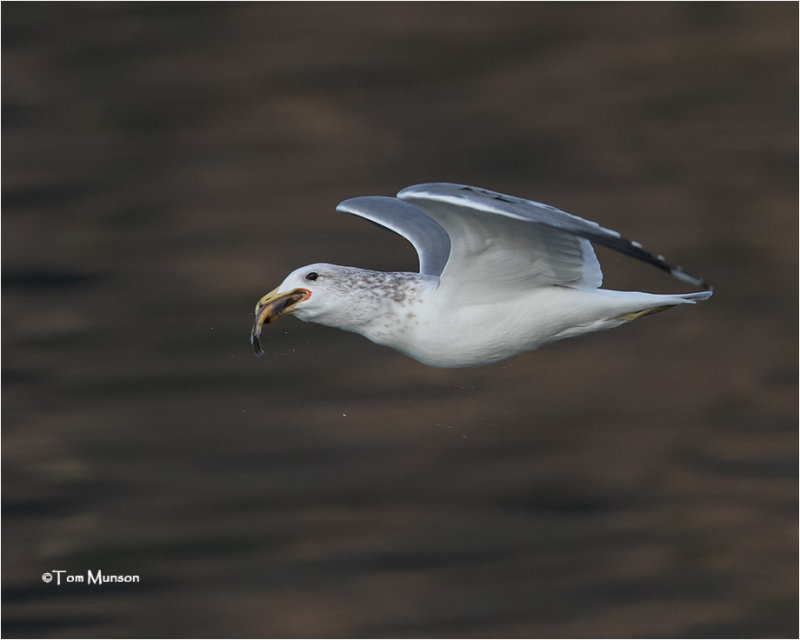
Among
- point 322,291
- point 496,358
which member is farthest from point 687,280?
point 322,291

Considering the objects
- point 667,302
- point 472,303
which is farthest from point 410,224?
point 667,302

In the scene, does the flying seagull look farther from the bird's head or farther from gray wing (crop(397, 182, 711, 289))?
gray wing (crop(397, 182, 711, 289))

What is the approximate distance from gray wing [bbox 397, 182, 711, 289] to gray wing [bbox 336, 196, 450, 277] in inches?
32.0

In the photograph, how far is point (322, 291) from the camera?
3.33m

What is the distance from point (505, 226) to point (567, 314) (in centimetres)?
37

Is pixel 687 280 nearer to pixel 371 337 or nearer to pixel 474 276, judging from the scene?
pixel 474 276

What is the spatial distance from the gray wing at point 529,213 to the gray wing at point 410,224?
2.67 feet

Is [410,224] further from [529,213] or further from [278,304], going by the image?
[529,213]

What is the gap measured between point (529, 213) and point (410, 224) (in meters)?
1.12

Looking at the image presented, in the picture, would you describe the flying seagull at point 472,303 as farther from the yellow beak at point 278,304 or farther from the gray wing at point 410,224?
the gray wing at point 410,224

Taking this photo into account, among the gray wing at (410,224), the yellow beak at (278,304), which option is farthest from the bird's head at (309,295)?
the gray wing at (410,224)

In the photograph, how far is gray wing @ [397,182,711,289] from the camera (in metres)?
2.77

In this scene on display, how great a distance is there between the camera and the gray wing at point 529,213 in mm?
2768

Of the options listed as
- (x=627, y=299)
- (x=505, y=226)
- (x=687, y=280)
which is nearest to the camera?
(x=687, y=280)
